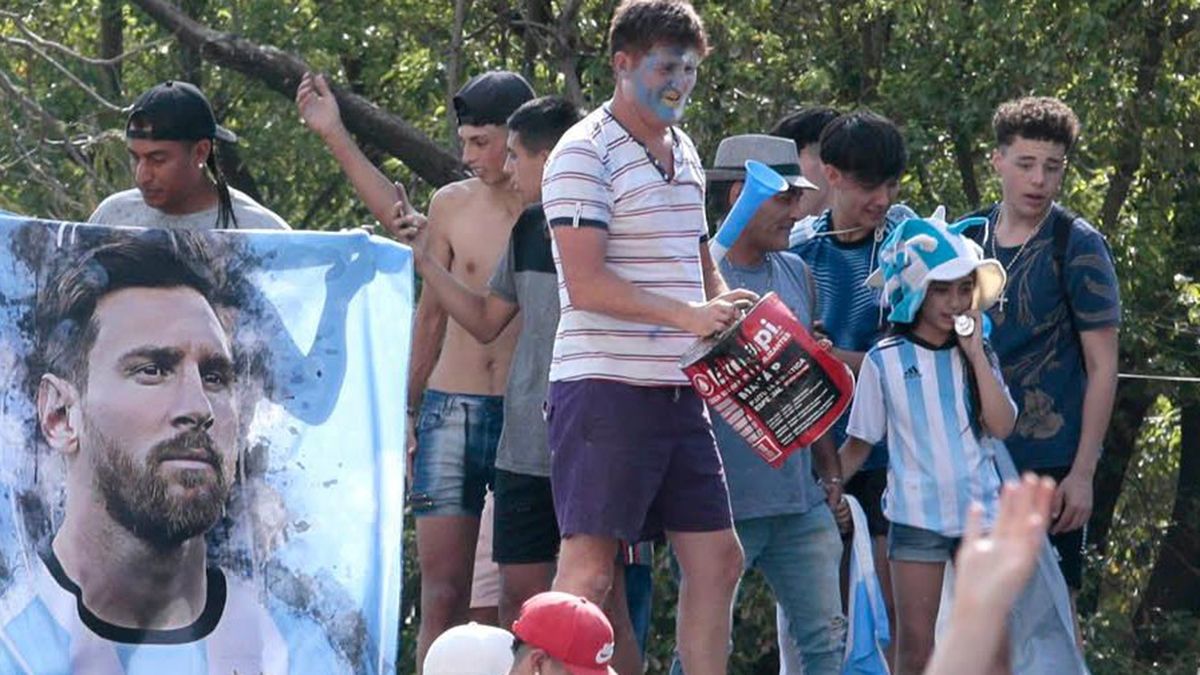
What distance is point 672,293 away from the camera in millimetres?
5777

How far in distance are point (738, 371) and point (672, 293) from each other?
0.89ft

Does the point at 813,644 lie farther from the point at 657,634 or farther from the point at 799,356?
the point at 657,634

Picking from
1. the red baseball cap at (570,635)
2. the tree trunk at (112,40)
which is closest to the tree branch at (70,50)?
the tree trunk at (112,40)

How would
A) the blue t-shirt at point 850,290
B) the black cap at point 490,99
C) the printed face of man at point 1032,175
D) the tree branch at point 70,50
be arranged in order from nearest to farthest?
1. the printed face of man at point 1032,175
2. the black cap at point 490,99
3. the blue t-shirt at point 850,290
4. the tree branch at point 70,50

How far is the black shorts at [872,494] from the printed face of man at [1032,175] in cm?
90

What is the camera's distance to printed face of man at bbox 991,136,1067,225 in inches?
269

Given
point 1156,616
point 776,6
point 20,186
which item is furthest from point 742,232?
point 20,186

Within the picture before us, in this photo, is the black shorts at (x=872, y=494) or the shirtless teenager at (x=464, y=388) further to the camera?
the black shorts at (x=872, y=494)

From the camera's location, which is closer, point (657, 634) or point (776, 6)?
point (657, 634)

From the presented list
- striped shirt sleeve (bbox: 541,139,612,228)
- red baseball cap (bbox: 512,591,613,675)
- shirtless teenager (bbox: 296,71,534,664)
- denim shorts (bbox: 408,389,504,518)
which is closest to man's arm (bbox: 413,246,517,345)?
shirtless teenager (bbox: 296,71,534,664)

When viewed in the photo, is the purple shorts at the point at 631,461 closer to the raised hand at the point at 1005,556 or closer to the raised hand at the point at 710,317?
the raised hand at the point at 710,317

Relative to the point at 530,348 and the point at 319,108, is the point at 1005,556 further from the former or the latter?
the point at 319,108

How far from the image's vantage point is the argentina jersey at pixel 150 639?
552 centimetres

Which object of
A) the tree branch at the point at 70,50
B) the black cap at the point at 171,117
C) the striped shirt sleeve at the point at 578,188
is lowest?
the striped shirt sleeve at the point at 578,188
